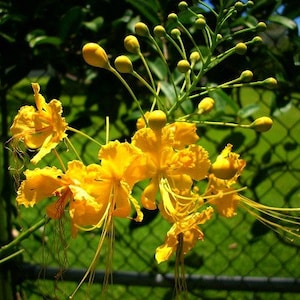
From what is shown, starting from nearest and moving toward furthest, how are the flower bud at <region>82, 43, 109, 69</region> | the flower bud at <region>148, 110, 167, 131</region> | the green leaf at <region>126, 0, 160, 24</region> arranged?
the flower bud at <region>148, 110, 167, 131</region> → the flower bud at <region>82, 43, 109, 69</region> → the green leaf at <region>126, 0, 160, 24</region>

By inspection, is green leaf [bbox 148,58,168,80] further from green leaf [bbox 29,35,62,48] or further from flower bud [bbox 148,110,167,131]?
flower bud [bbox 148,110,167,131]

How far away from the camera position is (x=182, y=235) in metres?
0.89

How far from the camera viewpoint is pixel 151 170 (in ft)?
2.87

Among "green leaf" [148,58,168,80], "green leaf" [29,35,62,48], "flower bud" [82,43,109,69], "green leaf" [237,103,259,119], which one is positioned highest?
"flower bud" [82,43,109,69]

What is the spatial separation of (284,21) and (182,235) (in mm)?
848

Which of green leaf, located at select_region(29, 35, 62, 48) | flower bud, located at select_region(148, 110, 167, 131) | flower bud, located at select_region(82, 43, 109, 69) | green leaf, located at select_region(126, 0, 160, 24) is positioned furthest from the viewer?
green leaf, located at select_region(29, 35, 62, 48)

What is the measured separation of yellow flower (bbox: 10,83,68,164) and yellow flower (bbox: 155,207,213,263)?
0.20m

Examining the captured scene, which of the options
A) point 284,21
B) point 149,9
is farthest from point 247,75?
point 284,21

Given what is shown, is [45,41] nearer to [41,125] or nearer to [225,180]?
[41,125]

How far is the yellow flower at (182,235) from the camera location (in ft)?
2.74

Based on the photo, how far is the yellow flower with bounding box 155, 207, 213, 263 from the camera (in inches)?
32.9

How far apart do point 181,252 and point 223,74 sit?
2.65 ft

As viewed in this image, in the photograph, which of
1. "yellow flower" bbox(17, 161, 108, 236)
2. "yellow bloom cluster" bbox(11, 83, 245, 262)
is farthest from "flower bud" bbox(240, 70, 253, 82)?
"yellow flower" bbox(17, 161, 108, 236)

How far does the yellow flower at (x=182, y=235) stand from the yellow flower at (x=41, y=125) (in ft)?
0.67
